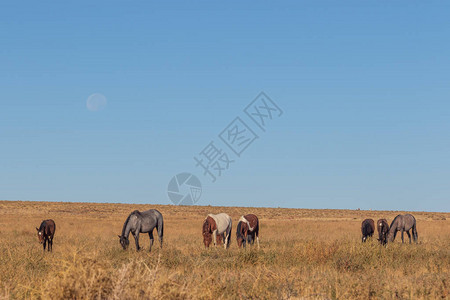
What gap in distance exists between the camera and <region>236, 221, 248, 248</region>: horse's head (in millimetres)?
19703

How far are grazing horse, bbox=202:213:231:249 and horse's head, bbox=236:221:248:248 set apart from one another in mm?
436

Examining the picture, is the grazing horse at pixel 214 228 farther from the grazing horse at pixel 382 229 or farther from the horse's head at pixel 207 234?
the grazing horse at pixel 382 229

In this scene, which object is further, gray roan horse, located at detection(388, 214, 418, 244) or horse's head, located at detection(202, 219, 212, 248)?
gray roan horse, located at detection(388, 214, 418, 244)

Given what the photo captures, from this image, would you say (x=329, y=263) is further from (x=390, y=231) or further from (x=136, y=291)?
(x=390, y=231)

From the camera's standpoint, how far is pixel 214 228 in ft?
65.2

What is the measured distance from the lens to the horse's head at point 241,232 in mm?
19703

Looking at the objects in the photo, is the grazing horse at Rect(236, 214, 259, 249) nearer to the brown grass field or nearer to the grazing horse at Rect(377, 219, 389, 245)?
the brown grass field

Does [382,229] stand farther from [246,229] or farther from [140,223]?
[140,223]

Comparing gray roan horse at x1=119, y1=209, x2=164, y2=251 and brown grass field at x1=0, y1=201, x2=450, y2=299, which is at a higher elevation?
gray roan horse at x1=119, y1=209, x2=164, y2=251

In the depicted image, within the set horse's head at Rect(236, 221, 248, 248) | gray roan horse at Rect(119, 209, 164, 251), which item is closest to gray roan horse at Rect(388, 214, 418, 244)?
horse's head at Rect(236, 221, 248, 248)

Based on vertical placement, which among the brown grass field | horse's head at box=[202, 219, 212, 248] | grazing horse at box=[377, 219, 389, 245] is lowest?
the brown grass field

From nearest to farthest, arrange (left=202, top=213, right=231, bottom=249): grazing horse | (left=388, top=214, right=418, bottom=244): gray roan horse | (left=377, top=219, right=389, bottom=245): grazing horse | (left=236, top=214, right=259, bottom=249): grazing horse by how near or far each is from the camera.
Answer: (left=202, top=213, right=231, bottom=249): grazing horse, (left=236, top=214, right=259, bottom=249): grazing horse, (left=377, top=219, right=389, bottom=245): grazing horse, (left=388, top=214, right=418, bottom=244): gray roan horse

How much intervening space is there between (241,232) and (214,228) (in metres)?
1.25

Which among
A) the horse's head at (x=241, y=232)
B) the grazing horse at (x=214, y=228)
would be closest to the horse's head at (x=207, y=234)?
the grazing horse at (x=214, y=228)
